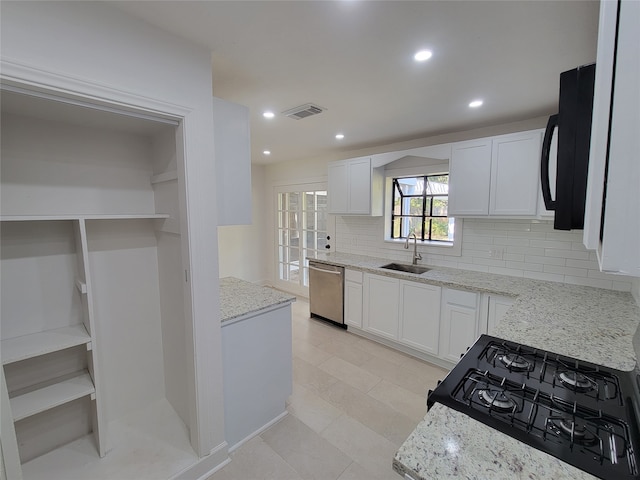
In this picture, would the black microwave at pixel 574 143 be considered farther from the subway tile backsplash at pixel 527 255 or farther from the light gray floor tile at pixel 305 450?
the subway tile backsplash at pixel 527 255

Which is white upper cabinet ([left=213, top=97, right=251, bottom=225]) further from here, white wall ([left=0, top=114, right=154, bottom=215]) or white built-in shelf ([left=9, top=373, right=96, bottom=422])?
white built-in shelf ([left=9, top=373, right=96, bottom=422])

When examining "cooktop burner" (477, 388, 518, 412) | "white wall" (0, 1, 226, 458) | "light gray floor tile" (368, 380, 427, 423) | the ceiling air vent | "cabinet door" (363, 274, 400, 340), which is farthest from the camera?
"cabinet door" (363, 274, 400, 340)

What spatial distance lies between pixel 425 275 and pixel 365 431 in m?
1.61

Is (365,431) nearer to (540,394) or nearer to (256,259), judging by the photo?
(540,394)

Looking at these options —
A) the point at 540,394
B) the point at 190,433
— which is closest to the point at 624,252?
the point at 540,394

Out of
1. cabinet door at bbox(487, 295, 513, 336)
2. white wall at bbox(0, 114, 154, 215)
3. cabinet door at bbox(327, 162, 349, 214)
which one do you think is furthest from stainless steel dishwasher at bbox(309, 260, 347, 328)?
white wall at bbox(0, 114, 154, 215)

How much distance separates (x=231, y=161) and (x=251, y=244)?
3894 mm

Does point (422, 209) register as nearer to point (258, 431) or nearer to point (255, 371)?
point (255, 371)

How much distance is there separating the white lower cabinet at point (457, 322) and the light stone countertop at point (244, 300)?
1603 millimetres

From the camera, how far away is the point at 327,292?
12.9 ft

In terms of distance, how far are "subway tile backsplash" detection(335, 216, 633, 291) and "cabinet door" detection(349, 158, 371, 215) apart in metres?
0.86

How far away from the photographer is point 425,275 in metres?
3.05

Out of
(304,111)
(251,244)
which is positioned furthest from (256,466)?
(251,244)

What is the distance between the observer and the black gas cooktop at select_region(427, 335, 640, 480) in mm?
763
